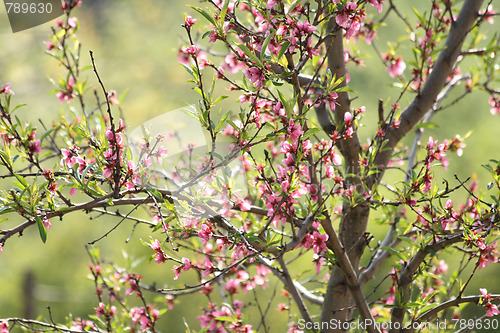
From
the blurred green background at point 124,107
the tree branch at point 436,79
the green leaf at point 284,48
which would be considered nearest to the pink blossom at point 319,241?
the tree branch at point 436,79

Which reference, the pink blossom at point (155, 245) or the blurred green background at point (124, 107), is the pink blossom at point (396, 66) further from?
the pink blossom at point (155, 245)

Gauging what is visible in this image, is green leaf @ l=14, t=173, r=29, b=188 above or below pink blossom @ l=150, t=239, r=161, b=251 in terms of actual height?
above

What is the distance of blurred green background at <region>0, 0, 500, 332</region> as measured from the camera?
4195 mm

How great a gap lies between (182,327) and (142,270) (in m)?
0.70

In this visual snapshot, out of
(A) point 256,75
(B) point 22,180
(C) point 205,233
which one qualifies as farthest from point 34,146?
(A) point 256,75

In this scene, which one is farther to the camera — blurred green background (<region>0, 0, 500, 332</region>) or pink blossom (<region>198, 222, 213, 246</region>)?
blurred green background (<region>0, 0, 500, 332</region>)

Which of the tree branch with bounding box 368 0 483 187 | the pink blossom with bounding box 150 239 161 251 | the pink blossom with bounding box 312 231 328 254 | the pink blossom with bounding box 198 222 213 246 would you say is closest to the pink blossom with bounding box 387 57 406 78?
the tree branch with bounding box 368 0 483 187

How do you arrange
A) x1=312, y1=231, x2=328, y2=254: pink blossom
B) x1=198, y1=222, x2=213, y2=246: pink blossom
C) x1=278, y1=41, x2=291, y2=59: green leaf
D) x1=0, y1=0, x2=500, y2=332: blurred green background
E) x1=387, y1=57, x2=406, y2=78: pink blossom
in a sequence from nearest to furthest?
x1=278, y1=41, x2=291, y2=59: green leaf → x1=198, y1=222, x2=213, y2=246: pink blossom → x1=312, y1=231, x2=328, y2=254: pink blossom → x1=387, y1=57, x2=406, y2=78: pink blossom → x1=0, y1=0, x2=500, y2=332: blurred green background

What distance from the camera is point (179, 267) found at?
1.43 metres

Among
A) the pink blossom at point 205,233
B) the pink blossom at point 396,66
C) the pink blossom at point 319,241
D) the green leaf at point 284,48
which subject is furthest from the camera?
the pink blossom at point 396,66

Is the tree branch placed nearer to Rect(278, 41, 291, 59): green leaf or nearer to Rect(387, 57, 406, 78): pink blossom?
Rect(387, 57, 406, 78): pink blossom

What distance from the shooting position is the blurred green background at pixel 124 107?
420 centimetres

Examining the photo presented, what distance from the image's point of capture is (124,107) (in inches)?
A: 238

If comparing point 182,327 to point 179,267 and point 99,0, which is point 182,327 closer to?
point 179,267
